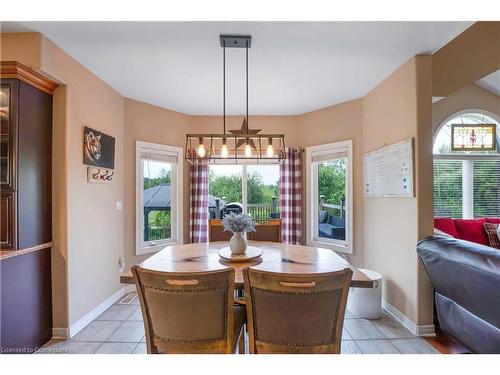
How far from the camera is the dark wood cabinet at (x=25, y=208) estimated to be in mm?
1972

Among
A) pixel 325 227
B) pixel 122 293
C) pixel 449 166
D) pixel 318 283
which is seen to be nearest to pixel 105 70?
pixel 122 293

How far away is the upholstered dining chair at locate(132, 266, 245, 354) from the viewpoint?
1307 millimetres

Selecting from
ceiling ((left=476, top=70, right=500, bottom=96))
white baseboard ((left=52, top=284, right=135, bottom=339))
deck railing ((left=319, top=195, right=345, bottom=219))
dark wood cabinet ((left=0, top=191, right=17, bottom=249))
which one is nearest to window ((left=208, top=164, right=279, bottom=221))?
deck railing ((left=319, top=195, right=345, bottom=219))

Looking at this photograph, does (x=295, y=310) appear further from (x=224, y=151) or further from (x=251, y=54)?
(x=251, y=54)

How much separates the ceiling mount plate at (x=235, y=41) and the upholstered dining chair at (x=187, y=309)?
1.74 metres

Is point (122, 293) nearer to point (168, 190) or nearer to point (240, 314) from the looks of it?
point (168, 190)

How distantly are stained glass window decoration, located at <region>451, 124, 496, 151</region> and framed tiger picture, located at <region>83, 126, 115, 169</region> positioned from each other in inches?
180

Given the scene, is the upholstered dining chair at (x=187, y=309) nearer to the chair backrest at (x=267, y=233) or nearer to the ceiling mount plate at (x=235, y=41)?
the chair backrest at (x=267, y=233)

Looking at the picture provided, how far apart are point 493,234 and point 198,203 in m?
3.69

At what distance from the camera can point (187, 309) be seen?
134cm
